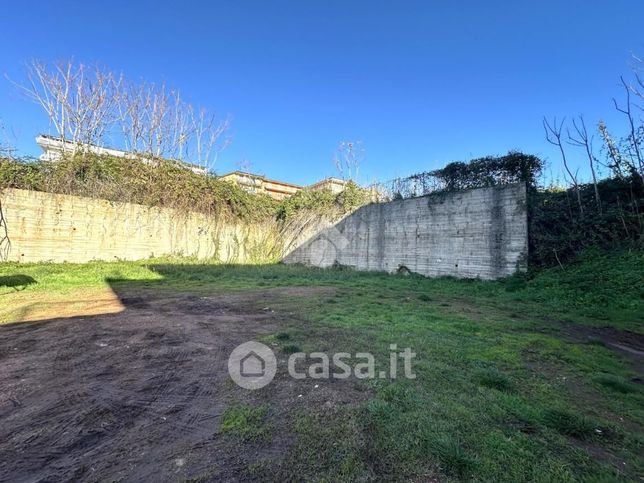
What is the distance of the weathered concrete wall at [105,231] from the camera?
8.80 meters

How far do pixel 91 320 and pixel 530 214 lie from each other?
8.94m

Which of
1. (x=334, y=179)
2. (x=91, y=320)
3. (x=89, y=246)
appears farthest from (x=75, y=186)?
(x=334, y=179)

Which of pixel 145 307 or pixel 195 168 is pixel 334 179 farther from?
pixel 145 307

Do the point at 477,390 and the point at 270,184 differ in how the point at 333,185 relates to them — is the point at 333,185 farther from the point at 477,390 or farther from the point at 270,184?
the point at 477,390

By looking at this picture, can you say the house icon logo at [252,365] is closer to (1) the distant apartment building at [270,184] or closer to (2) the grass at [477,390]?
(2) the grass at [477,390]

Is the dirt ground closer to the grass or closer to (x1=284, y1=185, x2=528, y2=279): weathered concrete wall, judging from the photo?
the grass

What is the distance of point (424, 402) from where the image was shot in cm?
212

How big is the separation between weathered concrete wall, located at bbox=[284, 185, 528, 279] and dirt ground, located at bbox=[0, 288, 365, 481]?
6.68 m

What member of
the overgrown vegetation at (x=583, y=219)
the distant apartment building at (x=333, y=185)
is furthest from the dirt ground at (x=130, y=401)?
the distant apartment building at (x=333, y=185)

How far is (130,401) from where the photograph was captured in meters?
2.15

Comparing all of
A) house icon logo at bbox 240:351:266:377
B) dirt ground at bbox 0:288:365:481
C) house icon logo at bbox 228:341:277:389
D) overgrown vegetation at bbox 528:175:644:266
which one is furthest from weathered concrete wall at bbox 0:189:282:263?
overgrown vegetation at bbox 528:175:644:266

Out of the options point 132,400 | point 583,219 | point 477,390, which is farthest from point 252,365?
point 583,219

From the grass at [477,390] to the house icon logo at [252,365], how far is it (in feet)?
0.75

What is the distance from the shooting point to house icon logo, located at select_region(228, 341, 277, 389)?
8.07 feet
